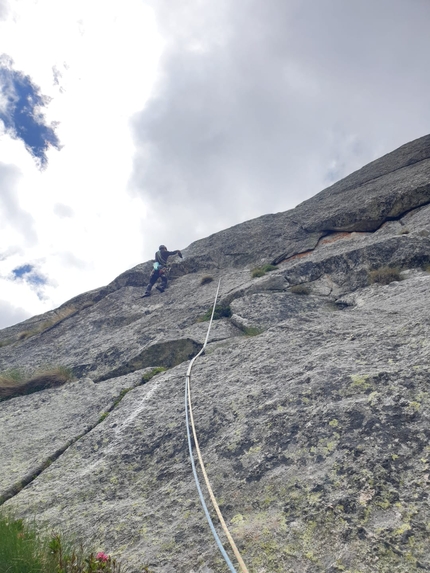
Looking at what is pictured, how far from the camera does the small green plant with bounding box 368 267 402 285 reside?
29.8 feet

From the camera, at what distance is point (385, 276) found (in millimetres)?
9211

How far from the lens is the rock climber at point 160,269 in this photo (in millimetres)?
15388

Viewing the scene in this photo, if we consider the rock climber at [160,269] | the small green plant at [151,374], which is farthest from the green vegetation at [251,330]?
the rock climber at [160,269]

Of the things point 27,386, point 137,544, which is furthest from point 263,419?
point 27,386

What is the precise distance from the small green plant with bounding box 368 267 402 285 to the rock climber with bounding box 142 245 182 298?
26.9 ft

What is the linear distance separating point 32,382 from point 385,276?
832 cm

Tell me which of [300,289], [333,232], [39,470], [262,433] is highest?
[333,232]

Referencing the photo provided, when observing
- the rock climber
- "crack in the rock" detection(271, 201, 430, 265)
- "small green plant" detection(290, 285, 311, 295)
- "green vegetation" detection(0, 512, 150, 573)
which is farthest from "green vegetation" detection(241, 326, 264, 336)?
the rock climber

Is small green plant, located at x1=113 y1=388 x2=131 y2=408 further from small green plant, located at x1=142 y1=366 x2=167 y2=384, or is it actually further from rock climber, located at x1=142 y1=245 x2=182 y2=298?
rock climber, located at x1=142 y1=245 x2=182 y2=298

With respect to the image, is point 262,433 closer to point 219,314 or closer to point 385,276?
point 219,314

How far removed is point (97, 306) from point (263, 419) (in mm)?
11601

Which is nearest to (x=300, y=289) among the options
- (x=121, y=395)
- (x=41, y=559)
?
(x=121, y=395)

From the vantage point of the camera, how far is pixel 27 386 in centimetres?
843

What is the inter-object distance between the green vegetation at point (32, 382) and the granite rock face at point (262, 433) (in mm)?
358
